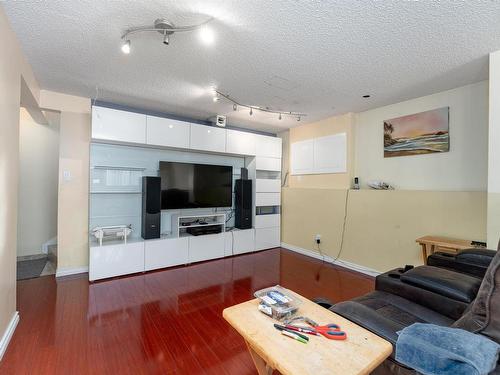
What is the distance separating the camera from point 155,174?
12.1ft

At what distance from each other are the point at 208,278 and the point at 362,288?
1.89m

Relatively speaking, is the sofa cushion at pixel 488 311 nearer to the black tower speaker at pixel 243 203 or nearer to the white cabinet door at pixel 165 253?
the white cabinet door at pixel 165 253

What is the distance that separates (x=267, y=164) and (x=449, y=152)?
8.64ft

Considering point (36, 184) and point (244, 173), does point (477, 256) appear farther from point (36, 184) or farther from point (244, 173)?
point (36, 184)

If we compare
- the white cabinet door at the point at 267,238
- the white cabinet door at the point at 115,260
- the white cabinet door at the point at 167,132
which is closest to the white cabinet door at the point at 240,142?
the white cabinet door at the point at 167,132

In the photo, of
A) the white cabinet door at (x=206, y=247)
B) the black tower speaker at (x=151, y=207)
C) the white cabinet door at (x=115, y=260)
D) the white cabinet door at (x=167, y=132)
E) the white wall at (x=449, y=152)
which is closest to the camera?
the white wall at (x=449, y=152)

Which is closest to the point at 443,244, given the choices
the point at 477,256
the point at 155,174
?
the point at 477,256

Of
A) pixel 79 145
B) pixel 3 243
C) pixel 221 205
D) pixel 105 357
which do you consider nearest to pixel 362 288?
pixel 221 205

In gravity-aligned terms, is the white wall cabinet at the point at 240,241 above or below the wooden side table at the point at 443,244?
below

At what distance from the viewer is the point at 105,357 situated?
5.45 ft

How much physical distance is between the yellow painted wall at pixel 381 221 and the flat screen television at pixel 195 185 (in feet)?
4.37

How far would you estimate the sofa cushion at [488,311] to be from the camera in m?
0.93

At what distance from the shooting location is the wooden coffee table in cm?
87

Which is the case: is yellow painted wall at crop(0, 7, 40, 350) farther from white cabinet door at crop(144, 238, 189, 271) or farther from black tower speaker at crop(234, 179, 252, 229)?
black tower speaker at crop(234, 179, 252, 229)
